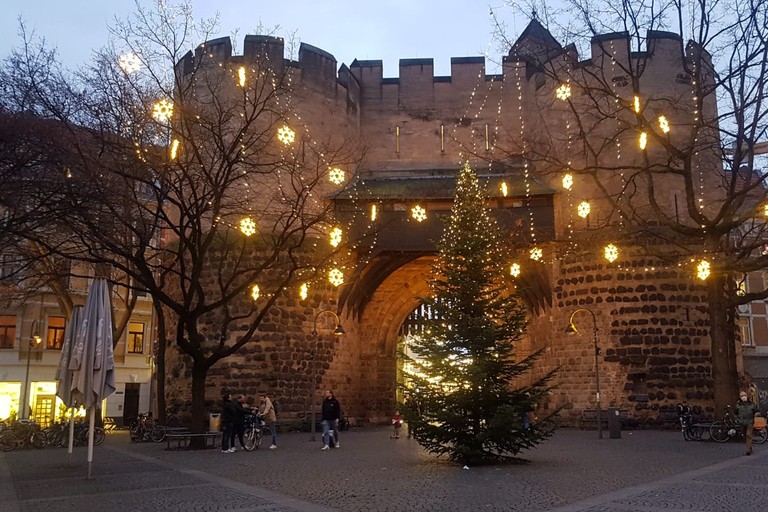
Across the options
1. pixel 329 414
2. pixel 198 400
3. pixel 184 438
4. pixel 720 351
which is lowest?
pixel 184 438

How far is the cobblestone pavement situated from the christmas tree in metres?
0.50

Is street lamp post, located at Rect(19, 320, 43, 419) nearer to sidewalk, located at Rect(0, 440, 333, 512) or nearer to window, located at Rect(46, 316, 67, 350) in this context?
window, located at Rect(46, 316, 67, 350)

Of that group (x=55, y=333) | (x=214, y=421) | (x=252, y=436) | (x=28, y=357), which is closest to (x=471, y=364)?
(x=252, y=436)

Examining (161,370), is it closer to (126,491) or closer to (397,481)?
(126,491)

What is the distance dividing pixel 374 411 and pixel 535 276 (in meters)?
7.88

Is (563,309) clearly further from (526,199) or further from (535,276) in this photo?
(526,199)

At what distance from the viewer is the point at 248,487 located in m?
9.22

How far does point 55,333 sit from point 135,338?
358cm

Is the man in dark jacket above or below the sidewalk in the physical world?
above

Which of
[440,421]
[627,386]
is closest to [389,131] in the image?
[627,386]

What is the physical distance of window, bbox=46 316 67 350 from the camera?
3011 centimetres

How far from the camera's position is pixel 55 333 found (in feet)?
99.8

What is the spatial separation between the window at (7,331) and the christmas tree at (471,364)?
23315mm

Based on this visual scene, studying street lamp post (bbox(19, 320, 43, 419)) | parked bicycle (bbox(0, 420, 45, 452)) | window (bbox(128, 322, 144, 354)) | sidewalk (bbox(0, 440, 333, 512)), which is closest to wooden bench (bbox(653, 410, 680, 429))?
sidewalk (bbox(0, 440, 333, 512))
